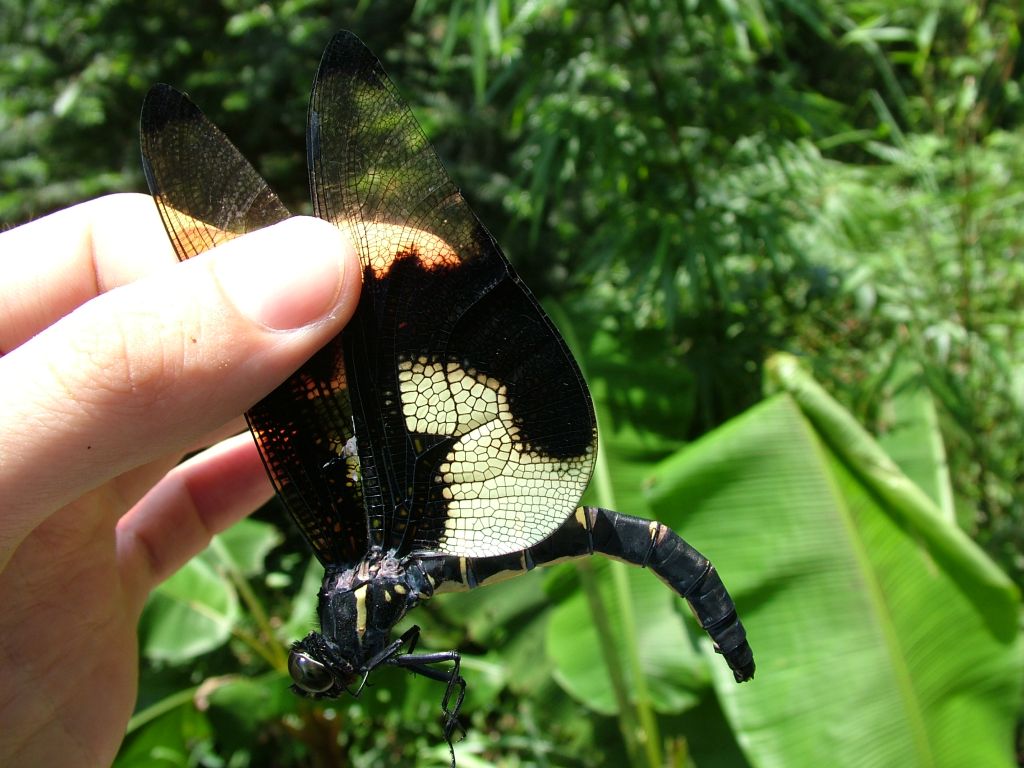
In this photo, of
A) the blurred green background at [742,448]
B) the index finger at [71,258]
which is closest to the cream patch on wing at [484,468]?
the index finger at [71,258]

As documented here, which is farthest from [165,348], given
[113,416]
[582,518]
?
[582,518]

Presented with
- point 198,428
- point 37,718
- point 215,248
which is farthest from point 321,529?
point 37,718

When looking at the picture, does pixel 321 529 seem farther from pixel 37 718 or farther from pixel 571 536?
pixel 37 718

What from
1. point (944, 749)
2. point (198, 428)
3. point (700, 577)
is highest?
point (198, 428)

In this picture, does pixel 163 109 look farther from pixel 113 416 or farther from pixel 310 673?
pixel 310 673

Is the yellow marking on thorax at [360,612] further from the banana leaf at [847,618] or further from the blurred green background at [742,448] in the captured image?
the banana leaf at [847,618]
